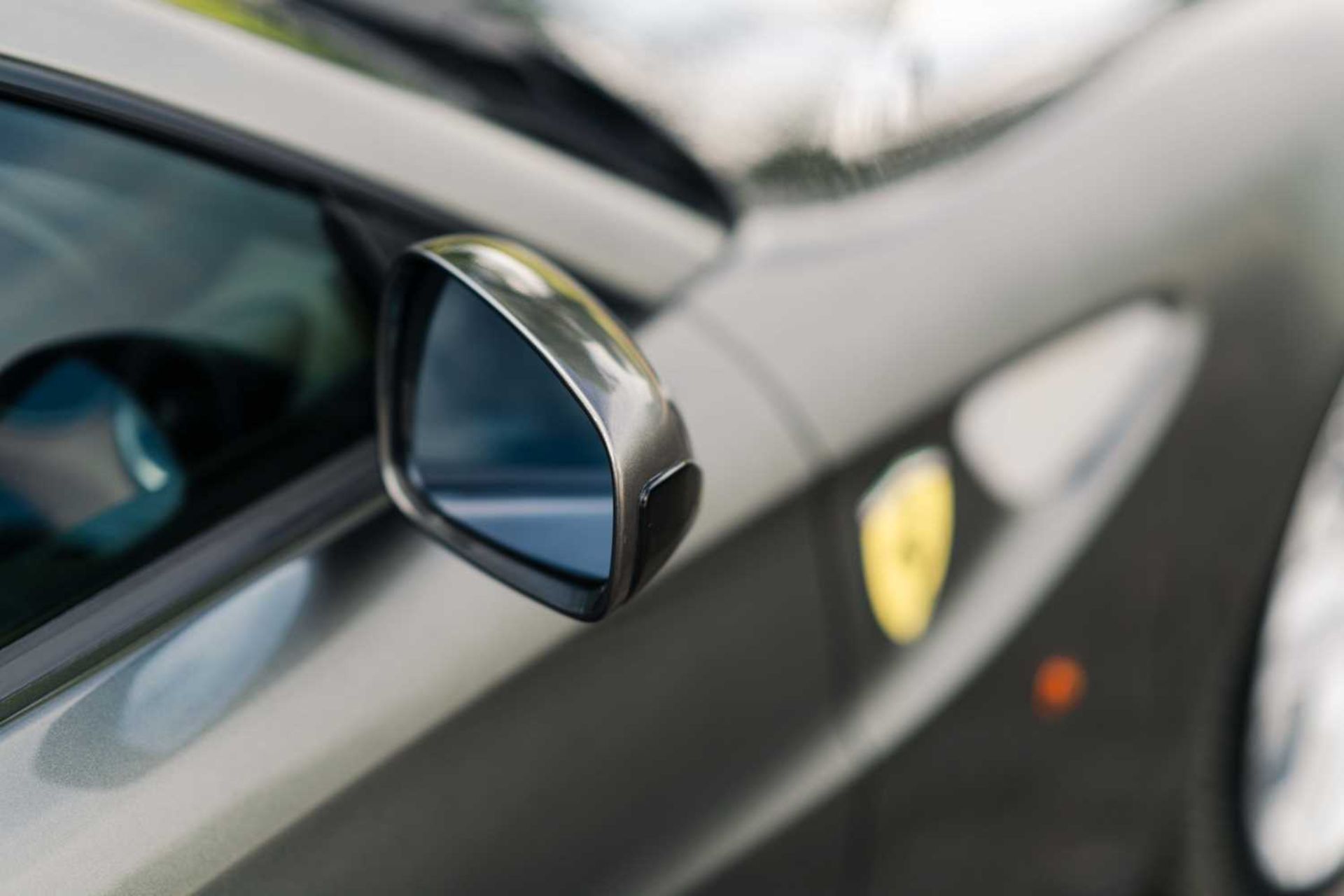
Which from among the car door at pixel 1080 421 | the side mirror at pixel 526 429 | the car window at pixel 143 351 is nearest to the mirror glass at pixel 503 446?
the side mirror at pixel 526 429

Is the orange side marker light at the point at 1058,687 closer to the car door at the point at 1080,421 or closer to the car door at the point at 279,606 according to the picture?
the car door at the point at 1080,421

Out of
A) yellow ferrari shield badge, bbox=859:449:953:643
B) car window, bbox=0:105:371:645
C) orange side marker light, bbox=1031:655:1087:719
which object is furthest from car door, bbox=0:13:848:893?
orange side marker light, bbox=1031:655:1087:719

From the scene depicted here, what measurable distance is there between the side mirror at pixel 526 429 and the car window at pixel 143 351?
125mm

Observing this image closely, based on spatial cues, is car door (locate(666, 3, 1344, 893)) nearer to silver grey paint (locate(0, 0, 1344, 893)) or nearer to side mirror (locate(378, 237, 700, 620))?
silver grey paint (locate(0, 0, 1344, 893))

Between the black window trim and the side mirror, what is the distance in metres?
0.09

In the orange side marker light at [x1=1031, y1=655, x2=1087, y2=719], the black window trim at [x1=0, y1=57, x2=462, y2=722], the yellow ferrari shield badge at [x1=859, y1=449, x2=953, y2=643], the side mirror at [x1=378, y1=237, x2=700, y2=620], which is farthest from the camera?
the orange side marker light at [x1=1031, y1=655, x2=1087, y2=719]

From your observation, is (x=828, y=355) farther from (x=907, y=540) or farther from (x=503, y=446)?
(x=503, y=446)

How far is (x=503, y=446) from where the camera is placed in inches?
51.8

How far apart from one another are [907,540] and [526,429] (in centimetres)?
49

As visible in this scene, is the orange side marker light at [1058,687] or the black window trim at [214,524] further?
the orange side marker light at [1058,687]

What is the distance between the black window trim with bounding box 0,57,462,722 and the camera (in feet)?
3.75

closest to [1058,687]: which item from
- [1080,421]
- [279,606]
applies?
[1080,421]

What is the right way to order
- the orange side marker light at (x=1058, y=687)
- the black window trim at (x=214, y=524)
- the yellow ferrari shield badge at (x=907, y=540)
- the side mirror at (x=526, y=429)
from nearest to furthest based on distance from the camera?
the side mirror at (x=526, y=429) < the black window trim at (x=214, y=524) < the yellow ferrari shield badge at (x=907, y=540) < the orange side marker light at (x=1058, y=687)

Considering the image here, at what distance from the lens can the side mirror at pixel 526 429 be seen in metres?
1.03
